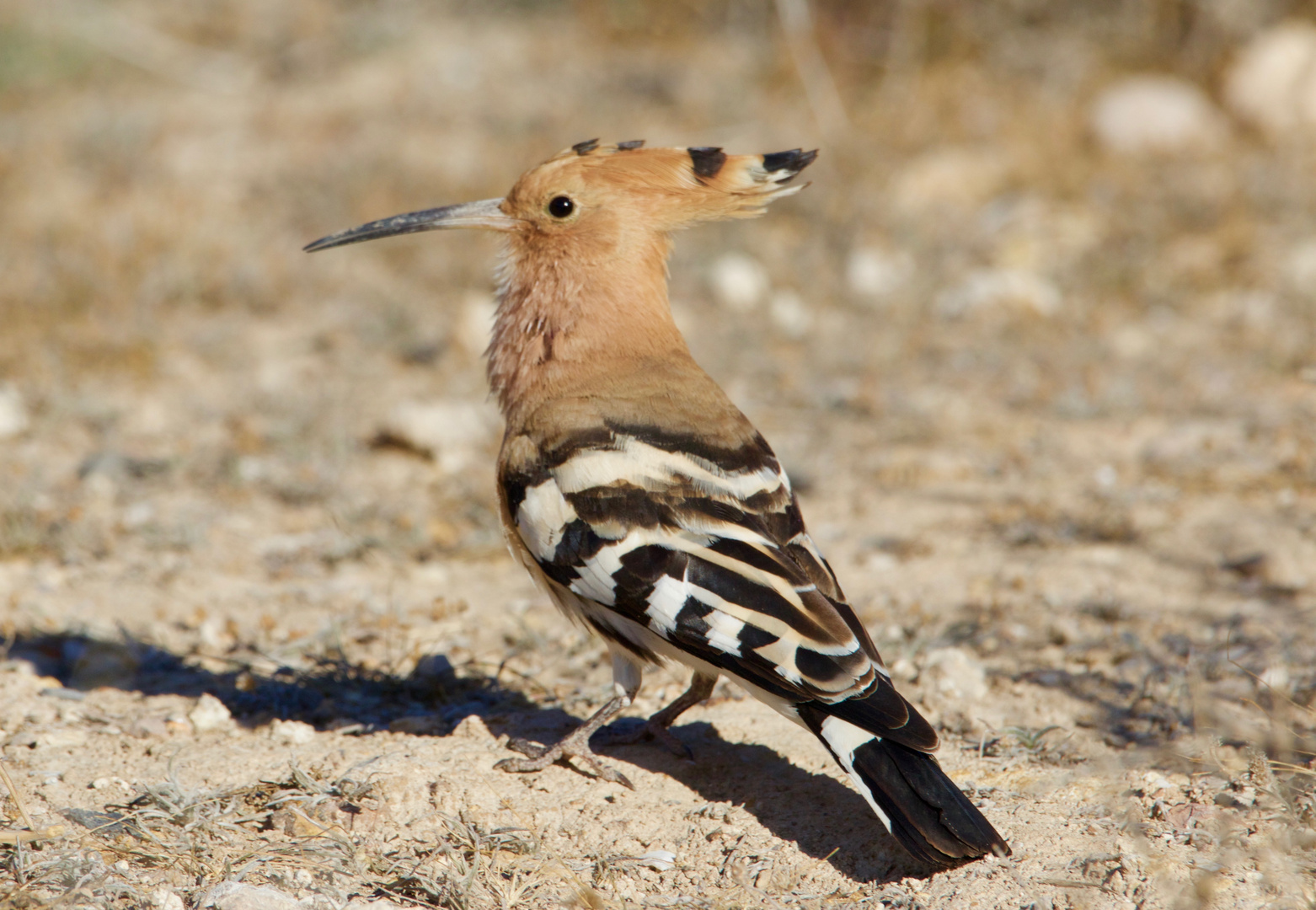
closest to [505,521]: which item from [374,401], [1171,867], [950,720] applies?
[950,720]

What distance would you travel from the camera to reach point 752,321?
18.0ft

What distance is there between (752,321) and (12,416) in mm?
3004

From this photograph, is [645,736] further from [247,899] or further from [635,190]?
[635,190]

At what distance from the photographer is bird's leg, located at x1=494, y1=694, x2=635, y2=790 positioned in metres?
2.47

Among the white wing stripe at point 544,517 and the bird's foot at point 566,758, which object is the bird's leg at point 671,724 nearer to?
the bird's foot at point 566,758

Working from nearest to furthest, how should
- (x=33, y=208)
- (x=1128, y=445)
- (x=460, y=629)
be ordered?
(x=460, y=629) → (x=1128, y=445) → (x=33, y=208)

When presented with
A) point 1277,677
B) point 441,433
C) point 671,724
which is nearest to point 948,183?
point 441,433

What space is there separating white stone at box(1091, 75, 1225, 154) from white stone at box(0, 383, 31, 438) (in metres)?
5.39

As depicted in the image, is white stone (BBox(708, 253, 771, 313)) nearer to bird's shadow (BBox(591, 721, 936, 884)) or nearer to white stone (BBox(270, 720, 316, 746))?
bird's shadow (BBox(591, 721, 936, 884))

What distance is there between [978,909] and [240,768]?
1438mm

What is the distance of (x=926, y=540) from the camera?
12.4ft

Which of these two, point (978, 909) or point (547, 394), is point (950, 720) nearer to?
point (978, 909)

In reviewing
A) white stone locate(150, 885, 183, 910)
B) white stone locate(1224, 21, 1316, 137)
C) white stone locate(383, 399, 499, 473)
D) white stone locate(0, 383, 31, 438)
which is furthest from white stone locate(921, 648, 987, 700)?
white stone locate(1224, 21, 1316, 137)

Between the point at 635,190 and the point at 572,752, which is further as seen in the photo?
the point at 635,190
